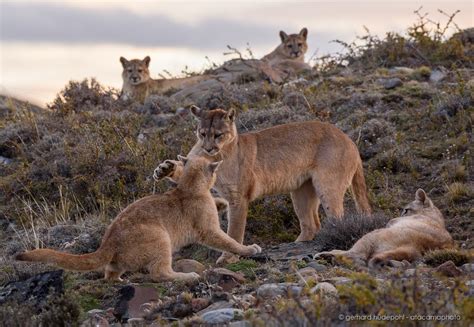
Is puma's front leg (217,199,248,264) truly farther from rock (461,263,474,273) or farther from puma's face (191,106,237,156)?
rock (461,263,474,273)

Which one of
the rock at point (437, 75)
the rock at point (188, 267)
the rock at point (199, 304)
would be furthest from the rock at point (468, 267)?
the rock at point (437, 75)

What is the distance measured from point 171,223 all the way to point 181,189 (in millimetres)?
498

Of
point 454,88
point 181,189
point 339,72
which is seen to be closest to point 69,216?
point 181,189

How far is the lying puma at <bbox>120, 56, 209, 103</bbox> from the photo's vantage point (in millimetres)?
19731

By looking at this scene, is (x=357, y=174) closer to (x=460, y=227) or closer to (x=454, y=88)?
(x=460, y=227)

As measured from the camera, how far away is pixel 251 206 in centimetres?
1216

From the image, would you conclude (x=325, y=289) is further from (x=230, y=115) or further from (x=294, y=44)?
(x=294, y=44)

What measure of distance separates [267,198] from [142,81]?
31.1ft

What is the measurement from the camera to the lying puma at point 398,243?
8.38m

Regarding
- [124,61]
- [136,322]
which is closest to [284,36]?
[124,61]

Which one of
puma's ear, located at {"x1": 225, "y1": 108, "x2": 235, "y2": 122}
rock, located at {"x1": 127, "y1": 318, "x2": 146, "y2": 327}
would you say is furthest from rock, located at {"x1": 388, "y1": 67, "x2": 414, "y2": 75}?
rock, located at {"x1": 127, "y1": 318, "x2": 146, "y2": 327}

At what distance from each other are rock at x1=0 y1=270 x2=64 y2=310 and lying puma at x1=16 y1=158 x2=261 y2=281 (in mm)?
170

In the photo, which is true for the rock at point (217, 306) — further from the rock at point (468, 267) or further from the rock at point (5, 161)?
the rock at point (5, 161)

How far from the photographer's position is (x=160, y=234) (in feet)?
28.6
